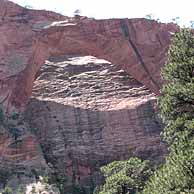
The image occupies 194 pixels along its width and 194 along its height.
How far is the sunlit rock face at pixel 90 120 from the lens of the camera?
28.3 meters

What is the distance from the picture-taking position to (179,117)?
10242 mm

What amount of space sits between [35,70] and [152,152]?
7.78 m

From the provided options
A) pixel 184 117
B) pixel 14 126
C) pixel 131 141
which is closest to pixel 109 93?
pixel 131 141

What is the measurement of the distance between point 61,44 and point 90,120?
15.0 ft

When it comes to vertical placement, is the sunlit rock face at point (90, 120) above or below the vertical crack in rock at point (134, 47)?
below

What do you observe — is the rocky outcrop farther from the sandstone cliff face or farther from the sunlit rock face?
the sunlit rock face

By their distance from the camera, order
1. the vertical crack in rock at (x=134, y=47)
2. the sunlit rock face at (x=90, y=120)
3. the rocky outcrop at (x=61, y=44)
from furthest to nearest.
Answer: the vertical crack in rock at (x=134, y=47) < the sunlit rock face at (x=90, y=120) < the rocky outcrop at (x=61, y=44)

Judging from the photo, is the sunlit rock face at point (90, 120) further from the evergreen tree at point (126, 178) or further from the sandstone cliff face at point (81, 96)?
the evergreen tree at point (126, 178)

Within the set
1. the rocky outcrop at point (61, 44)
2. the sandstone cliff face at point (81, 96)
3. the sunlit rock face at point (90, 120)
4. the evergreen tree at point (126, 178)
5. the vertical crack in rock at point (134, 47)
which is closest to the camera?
the evergreen tree at point (126, 178)

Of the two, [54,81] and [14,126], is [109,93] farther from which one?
[14,126]

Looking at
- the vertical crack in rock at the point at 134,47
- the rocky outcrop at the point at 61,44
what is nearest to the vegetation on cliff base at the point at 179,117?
the rocky outcrop at the point at 61,44

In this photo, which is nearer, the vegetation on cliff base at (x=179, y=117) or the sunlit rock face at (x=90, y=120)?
the vegetation on cliff base at (x=179, y=117)

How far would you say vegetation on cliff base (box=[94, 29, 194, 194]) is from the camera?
9.12 meters

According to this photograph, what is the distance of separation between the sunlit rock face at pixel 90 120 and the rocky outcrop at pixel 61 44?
165 centimetres
